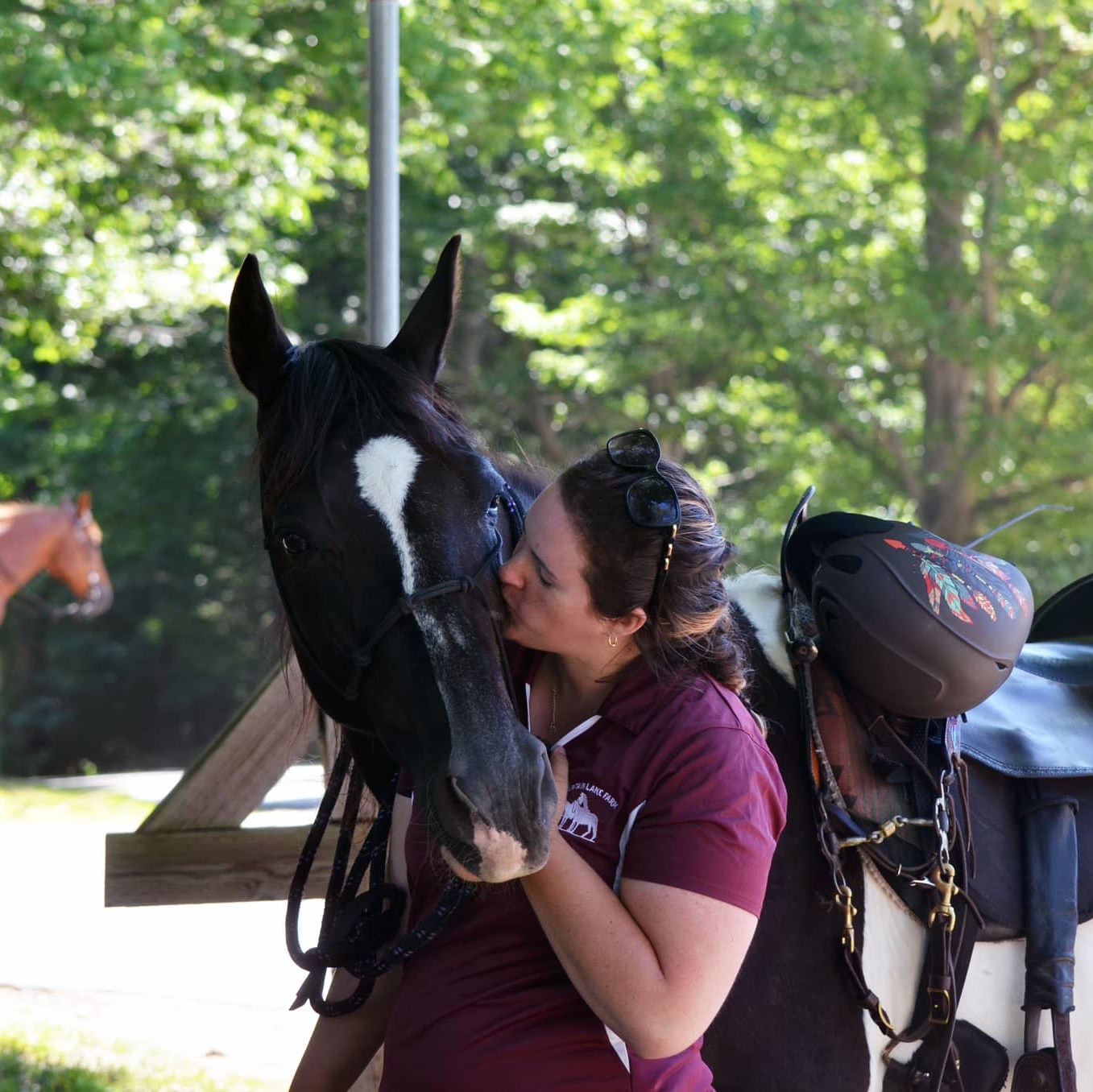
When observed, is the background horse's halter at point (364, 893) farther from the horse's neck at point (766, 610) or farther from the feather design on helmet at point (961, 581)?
the feather design on helmet at point (961, 581)

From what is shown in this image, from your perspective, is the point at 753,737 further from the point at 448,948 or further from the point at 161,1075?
the point at 161,1075

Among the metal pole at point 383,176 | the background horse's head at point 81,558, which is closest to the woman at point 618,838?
the metal pole at point 383,176

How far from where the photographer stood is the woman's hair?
160cm

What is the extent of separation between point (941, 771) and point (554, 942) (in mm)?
882

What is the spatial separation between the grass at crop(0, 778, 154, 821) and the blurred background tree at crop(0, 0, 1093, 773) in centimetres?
264

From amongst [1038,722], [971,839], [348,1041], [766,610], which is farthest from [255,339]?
[1038,722]

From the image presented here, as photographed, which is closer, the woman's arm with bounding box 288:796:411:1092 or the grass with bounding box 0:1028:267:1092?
the woman's arm with bounding box 288:796:411:1092

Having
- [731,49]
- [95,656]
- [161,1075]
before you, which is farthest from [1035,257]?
[95,656]

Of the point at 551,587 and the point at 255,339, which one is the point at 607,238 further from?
the point at 551,587

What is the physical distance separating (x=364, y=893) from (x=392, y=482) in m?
0.62

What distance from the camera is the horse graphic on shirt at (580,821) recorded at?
1.59m

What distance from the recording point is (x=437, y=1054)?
159 cm

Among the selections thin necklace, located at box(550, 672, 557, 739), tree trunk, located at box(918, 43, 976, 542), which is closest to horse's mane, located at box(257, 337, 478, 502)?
thin necklace, located at box(550, 672, 557, 739)

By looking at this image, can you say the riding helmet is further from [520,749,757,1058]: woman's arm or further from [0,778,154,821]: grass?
[0,778,154,821]: grass
